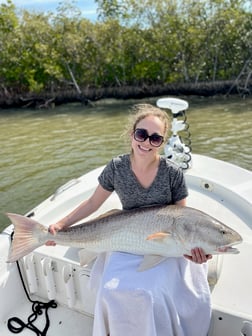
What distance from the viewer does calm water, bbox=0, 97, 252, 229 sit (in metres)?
7.14

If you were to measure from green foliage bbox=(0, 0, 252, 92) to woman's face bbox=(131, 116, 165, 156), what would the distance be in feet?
65.9

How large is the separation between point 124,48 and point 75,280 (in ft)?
70.5

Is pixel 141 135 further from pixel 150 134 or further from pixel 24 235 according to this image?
pixel 24 235

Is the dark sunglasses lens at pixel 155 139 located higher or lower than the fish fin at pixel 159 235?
higher

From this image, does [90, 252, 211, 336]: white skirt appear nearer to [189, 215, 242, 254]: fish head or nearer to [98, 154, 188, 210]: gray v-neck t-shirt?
[189, 215, 242, 254]: fish head

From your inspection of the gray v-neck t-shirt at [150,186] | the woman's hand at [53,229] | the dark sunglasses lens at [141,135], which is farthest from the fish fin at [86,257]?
the dark sunglasses lens at [141,135]

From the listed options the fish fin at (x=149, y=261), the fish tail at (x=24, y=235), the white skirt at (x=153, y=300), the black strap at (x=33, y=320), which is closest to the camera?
the white skirt at (x=153, y=300)

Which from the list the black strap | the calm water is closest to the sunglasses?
the black strap

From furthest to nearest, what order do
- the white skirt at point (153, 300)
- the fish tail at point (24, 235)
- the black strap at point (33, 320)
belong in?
the black strap at point (33, 320) < the fish tail at point (24, 235) < the white skirt at point (153, 300)

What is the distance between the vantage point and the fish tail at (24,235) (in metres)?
1.96

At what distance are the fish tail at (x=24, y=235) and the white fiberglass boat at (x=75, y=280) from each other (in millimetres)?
298

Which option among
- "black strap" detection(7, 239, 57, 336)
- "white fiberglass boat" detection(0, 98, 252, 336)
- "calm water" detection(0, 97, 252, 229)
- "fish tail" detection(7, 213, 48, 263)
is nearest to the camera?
"white fiberglass boat" detection(0, 98, 252, 336)

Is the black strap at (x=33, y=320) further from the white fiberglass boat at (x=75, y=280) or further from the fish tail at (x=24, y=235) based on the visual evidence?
the fish tail at (x=24, y=235)

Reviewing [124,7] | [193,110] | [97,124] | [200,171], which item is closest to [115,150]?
[97,124]
